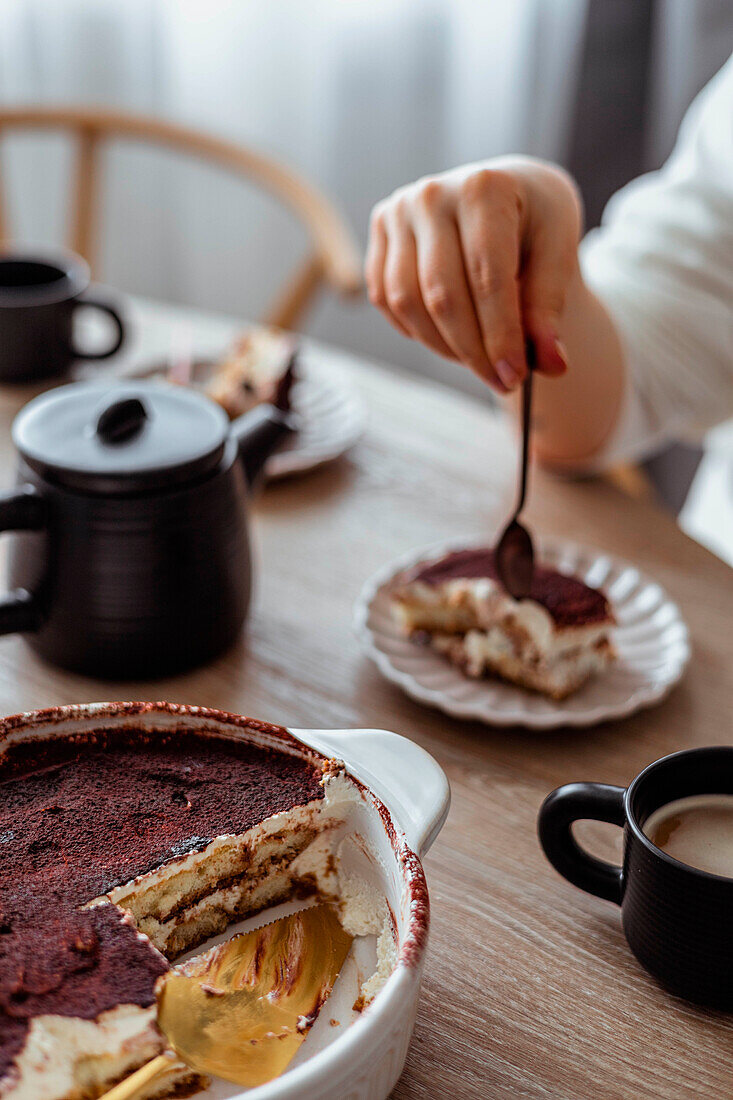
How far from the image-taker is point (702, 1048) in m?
0.53

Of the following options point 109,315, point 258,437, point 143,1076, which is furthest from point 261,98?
point 143,1076

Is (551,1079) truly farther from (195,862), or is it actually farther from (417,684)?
(417,684)

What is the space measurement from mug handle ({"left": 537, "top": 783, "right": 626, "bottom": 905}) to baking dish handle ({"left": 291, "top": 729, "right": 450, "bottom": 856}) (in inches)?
2.6

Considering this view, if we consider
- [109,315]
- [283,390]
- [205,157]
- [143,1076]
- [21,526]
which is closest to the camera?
[143,1076]

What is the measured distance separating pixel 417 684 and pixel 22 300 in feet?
2.26

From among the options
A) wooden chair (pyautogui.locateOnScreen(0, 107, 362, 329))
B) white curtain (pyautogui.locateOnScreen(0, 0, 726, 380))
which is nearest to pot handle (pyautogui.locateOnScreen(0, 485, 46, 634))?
wooden chair (pyautogui.locateOnScreen(0, 107, 362, 329))

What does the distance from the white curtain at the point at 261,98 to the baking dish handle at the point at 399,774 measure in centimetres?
207

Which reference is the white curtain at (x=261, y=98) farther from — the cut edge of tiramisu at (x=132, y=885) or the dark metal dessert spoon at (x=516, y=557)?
the cut edge of tiramisu at (x=132, y=885)

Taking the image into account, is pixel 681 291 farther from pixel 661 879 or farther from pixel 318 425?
pixel 661 879

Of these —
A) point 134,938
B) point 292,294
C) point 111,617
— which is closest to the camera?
point 134,938

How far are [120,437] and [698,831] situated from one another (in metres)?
0.45

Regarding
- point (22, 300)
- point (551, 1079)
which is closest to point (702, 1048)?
point (551, 1079)

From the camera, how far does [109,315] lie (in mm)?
1240

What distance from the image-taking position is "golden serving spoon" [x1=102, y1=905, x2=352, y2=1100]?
479mm
